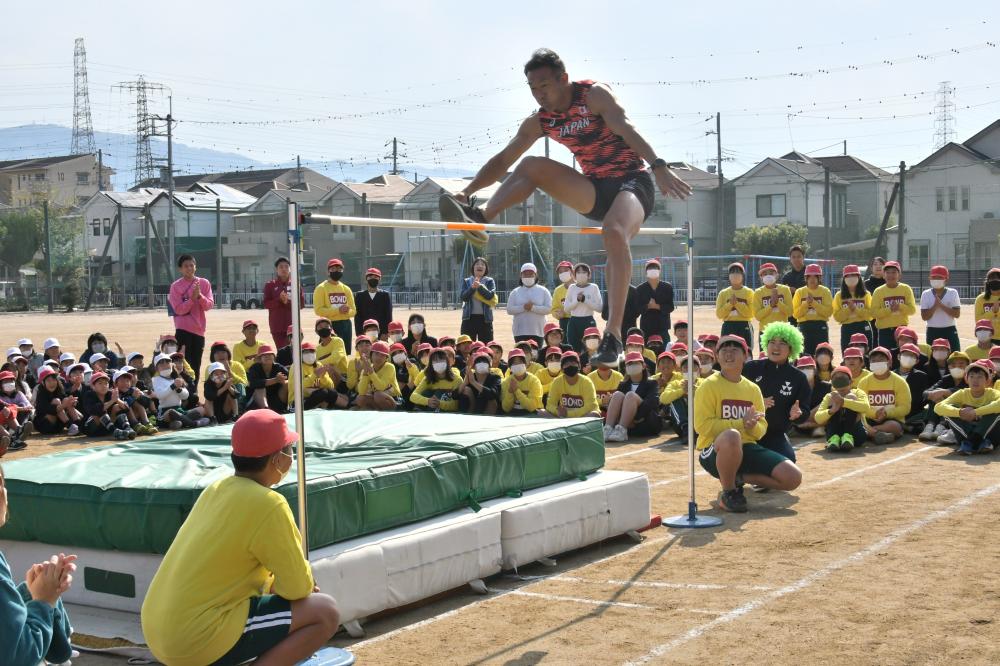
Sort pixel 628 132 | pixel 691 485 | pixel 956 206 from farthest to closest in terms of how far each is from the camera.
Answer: pixel 956 206 < pixel 691 485 < pixel 628 132

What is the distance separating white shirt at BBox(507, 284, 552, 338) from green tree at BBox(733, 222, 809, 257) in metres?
39.6

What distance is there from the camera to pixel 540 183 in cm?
671

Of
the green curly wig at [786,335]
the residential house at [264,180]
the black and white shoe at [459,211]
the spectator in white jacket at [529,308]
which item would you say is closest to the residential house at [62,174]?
the residential house at [264,180]

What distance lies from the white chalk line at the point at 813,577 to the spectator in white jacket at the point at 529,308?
671 cm

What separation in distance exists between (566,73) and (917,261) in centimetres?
4871

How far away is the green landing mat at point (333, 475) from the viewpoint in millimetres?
A: 5402

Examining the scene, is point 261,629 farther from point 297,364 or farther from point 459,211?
point 459,211

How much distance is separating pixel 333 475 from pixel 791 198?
174 ft

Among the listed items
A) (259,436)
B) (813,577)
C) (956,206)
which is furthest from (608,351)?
(956,206)

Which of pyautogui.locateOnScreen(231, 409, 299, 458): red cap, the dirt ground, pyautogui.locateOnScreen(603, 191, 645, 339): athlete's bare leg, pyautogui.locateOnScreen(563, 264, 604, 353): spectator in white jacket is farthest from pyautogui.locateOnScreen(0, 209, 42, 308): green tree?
pyautogui.locateOnScreen(231, 409, 299, 458): red cap

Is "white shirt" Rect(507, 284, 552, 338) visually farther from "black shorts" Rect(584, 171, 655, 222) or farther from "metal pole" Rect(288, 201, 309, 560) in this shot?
"metal pole" Rect(288, 201, 309, 560)

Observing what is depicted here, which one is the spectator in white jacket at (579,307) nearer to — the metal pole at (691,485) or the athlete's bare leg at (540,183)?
the metal pole at (691,485)

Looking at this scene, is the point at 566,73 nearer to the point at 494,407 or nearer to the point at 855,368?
the point at 855,368

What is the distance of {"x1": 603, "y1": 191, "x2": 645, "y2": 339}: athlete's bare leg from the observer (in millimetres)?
6469
